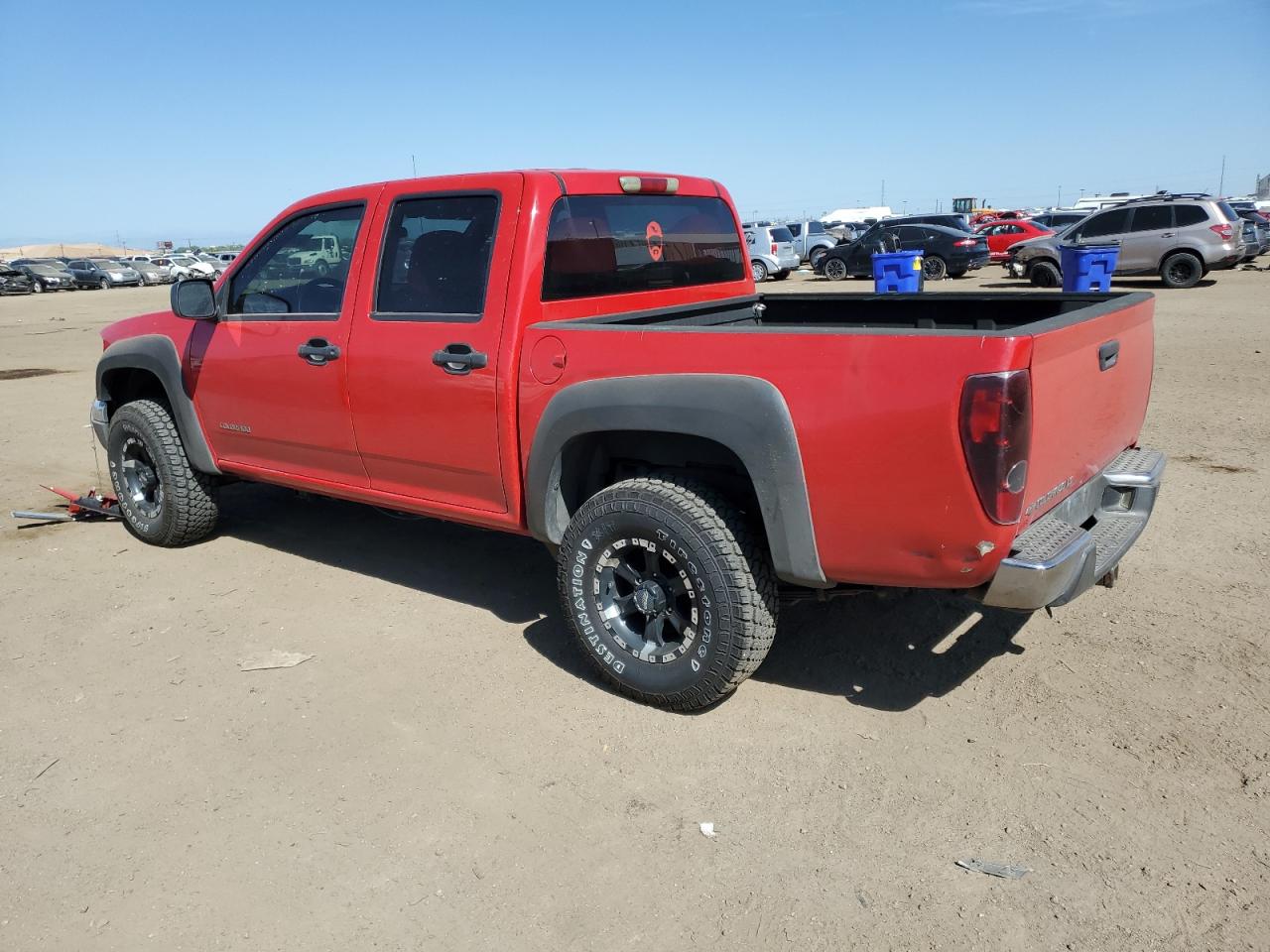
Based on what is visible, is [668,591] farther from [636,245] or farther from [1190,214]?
[1190,214]

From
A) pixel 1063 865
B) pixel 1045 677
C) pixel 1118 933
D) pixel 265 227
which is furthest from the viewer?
pixel 265 227

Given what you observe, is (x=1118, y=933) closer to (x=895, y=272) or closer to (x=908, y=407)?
(x=908, y=407)

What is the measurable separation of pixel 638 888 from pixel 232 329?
3.50 metres

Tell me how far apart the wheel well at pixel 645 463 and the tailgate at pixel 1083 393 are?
3.15 feet

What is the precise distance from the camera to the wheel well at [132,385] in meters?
5.75

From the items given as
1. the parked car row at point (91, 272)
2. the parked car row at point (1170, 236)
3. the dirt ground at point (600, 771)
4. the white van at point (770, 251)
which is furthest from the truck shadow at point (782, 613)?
the parked car row at point (91, 272)

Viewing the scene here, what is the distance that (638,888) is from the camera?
2703 millimetres

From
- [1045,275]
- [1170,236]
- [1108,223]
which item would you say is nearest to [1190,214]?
[1170,236]

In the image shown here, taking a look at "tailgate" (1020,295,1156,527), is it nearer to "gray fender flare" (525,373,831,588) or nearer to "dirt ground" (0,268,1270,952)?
"gray fender flare" (525,373,831,588)

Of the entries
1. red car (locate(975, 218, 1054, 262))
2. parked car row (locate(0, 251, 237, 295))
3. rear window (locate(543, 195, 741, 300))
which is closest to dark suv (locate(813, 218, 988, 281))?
red car (locate(975, 218, 1054, 262))

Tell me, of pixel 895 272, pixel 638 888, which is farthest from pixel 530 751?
pixel 895 272

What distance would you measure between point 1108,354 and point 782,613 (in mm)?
1815

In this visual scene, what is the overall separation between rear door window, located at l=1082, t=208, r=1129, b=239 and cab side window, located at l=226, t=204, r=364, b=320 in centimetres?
1880

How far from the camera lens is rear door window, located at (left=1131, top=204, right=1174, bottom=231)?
19.0 metres
